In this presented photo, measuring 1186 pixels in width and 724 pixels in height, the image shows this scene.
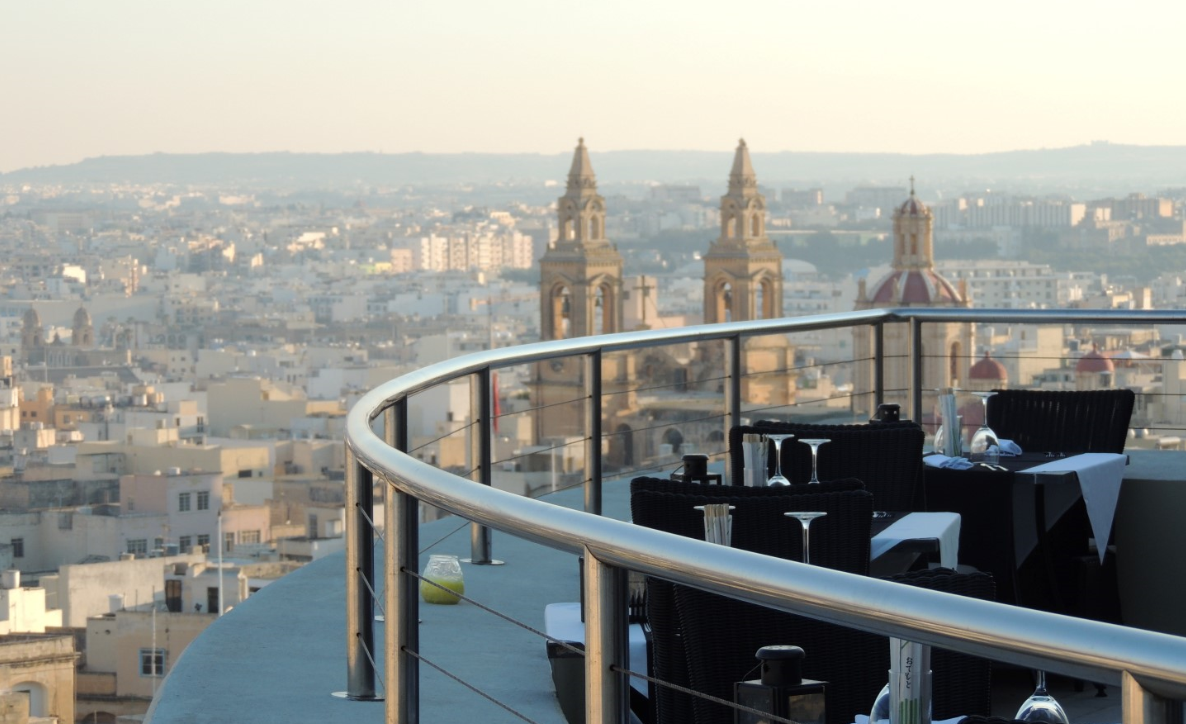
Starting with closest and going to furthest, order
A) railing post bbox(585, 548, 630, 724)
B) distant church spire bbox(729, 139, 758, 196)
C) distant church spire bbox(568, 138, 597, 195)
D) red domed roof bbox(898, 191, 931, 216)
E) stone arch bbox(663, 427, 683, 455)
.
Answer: railing post bbox(585, 548, 630, 724)
stone arch bbox(663, 427, 683, 455)
red domed roof bbox(898, 191, 931, 216)
distant church spire bbox(568, 138, 597, 195)
distant church spire bbox(729, 139, 758, 196)

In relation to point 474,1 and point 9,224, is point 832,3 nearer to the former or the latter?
point 474,1

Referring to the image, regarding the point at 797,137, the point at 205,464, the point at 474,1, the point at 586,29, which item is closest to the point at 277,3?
the point at 474,1

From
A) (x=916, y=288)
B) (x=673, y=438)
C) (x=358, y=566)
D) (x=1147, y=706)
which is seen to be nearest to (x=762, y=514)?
(x=358, y=566)

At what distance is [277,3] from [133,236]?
30.3 metres

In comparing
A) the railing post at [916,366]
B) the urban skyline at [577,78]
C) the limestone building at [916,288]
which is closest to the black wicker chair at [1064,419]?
the railing post at [916,366]

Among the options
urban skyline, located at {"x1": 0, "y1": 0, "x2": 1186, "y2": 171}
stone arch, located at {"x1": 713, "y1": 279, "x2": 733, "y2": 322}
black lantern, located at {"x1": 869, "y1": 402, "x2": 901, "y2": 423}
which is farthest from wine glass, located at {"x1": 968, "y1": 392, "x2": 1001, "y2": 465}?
stone arch, located at {"x1": 713, "y1": 279, "x2": 733, "y2": 322}

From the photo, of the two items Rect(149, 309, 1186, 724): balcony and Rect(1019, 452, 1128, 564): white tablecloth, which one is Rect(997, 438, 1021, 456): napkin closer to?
Rect(1019, 452, 1128, 564): white tablecloth

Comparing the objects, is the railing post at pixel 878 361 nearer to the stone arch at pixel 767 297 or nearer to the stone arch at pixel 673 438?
the stone arch at pixel 673 438

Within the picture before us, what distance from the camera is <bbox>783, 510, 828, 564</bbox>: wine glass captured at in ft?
8.52

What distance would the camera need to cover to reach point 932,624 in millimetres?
1031

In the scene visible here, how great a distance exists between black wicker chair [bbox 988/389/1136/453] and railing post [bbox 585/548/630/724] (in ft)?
11.2

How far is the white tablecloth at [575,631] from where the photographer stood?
109 inches

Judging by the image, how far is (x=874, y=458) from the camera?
3.72 meters

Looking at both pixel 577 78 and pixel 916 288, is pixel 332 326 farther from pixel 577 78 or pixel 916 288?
pixel 916 288
